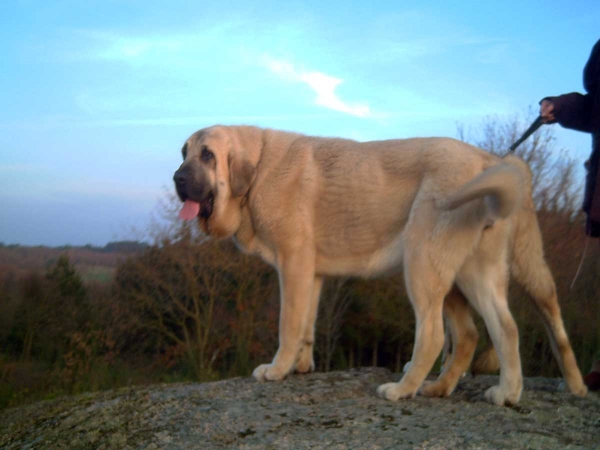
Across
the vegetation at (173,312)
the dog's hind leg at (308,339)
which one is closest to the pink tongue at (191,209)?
the dog's hind leg at (308,339)

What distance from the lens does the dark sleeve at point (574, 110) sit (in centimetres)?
496

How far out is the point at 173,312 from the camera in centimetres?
1101

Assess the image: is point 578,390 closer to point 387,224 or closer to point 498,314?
point 498,314

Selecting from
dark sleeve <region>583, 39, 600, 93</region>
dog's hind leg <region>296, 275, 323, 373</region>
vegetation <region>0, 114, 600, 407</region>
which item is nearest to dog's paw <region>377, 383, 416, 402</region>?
dog's hind leg <region>296, 275, 323, 373</region>

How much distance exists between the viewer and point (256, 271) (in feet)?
36.2

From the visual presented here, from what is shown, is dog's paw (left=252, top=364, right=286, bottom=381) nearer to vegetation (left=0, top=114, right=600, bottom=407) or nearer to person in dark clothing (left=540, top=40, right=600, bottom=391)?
person in dark clothing (left=540, top=40, right=600, bottom=391)

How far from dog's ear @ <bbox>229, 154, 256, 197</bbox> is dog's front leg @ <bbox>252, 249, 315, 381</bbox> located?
2.27ft

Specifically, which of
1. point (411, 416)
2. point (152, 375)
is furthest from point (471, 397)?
point (152, 375)

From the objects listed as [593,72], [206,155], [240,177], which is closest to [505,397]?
[240,177]

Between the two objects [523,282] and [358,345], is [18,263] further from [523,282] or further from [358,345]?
[523,282]

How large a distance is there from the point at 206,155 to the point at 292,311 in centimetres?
142

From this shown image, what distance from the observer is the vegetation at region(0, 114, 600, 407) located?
34.0 feet

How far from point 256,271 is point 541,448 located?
808 centimetres

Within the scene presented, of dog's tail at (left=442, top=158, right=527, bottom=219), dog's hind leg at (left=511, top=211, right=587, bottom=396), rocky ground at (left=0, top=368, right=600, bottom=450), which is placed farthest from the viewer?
dog's hind leg at (left=511, top=211, right=587, bottom=396)
